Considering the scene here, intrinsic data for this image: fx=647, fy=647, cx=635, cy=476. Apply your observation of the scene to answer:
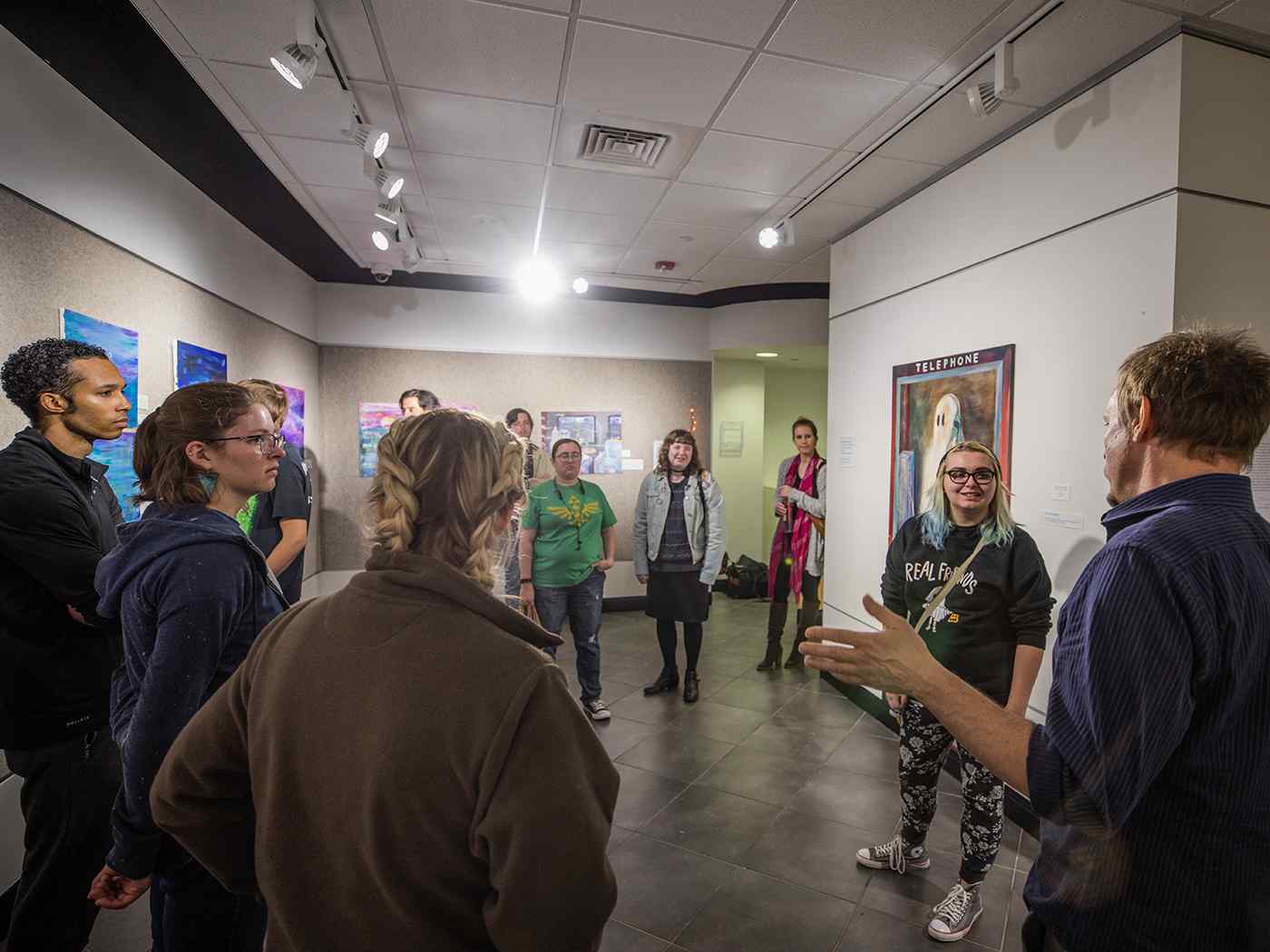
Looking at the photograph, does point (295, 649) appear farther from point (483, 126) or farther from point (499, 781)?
point (483, 126)

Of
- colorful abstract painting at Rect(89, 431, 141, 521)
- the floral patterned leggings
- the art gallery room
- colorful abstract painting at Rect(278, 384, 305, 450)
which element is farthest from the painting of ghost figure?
colorful abstract painting at Rect(278, 384, 305, 450)

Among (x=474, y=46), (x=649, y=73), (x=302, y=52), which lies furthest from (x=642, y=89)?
(x=302, y=52)

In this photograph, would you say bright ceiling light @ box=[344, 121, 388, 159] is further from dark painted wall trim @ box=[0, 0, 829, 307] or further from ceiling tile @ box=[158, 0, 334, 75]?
dark painted wall trim @ box=[0, 0, 829, 307]

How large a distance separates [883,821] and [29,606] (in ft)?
10.4

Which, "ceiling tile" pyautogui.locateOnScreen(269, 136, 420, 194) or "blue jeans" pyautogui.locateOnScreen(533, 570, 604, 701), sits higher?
"ceiling tile" pyautogui.locateOnScreen(269, 136, 420, 194)

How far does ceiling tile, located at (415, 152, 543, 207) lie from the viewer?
355 cm

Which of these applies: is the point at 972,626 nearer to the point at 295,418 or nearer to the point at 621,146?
the point at 621,146

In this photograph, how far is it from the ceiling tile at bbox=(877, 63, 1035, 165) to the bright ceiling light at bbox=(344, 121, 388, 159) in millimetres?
2395

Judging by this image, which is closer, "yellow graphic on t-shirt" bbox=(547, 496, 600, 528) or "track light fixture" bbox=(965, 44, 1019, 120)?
"track light fixture" bbox=(965, 44, 1019, 120)

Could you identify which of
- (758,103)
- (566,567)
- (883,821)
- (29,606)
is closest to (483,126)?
(758,103)

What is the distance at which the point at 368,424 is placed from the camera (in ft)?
20.2

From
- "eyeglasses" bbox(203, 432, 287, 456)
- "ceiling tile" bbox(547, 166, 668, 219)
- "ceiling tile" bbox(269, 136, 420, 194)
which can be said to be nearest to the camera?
"eyeglasses" bbox(203, 432, 287, 456)

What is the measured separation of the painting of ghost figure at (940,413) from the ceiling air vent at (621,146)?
1.84 metres

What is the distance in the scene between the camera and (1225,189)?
2318mm
